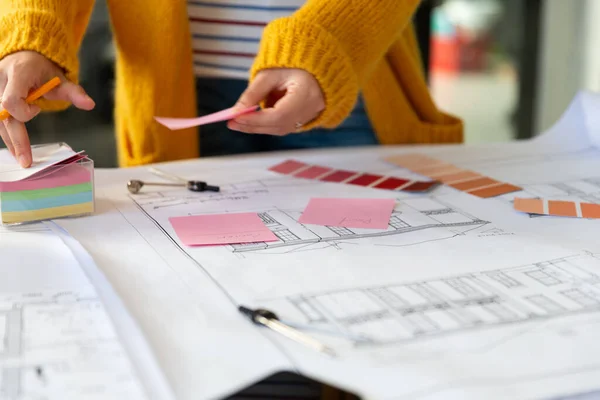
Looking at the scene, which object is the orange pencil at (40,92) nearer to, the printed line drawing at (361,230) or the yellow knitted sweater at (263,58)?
the yellow knitted sweater at (263,58)

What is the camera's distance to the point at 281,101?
645 millimetres

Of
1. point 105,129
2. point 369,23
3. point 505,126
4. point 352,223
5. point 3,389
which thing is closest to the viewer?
point 3,389

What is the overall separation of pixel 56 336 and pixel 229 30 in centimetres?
54

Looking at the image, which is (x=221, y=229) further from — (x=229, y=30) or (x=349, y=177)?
(x=229, y=30)

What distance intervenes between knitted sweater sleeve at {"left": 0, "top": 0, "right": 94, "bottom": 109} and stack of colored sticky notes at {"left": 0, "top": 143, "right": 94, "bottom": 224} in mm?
102

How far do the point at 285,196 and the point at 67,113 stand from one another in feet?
4.44

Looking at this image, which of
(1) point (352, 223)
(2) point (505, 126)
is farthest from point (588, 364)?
(2) point (505, 126)

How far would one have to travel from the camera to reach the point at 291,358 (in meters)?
0.36

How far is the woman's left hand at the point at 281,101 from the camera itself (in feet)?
2.11

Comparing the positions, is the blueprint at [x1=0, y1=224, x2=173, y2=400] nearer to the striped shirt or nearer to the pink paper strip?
the pink paper strip

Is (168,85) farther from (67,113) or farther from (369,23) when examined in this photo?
(67,113)

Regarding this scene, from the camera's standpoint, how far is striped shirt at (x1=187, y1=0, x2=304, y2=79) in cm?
83

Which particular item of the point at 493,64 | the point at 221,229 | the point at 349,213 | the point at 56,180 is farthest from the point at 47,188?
the point at 493,64

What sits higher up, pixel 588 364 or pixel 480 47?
pixel 480 47
